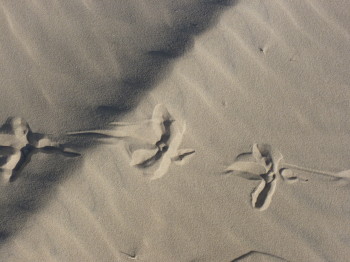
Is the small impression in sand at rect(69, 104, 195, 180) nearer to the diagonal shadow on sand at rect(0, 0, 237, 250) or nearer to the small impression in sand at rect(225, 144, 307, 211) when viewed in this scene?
the diagonal shadow on sand at rect(0, 0, 237, 250)

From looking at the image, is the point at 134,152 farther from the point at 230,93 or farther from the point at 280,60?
the point at 280,60

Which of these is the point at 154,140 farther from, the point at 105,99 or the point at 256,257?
the point at 256,257

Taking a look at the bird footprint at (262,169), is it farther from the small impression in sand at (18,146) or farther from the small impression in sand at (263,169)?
the small impression in sand at (18,146)

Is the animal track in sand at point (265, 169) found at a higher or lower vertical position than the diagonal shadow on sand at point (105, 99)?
lower

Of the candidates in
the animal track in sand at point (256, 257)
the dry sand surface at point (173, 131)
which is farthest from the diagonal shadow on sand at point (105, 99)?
the animal track in sand at point (256, 257)

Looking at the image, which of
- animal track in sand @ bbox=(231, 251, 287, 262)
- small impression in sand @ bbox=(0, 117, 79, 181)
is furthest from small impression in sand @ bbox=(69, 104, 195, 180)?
animal track in sand @ bbox=(231, 251, 287, 262)

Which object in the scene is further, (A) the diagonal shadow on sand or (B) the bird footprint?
(B) the bird footprint

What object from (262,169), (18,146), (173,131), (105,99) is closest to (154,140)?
(173,131)
